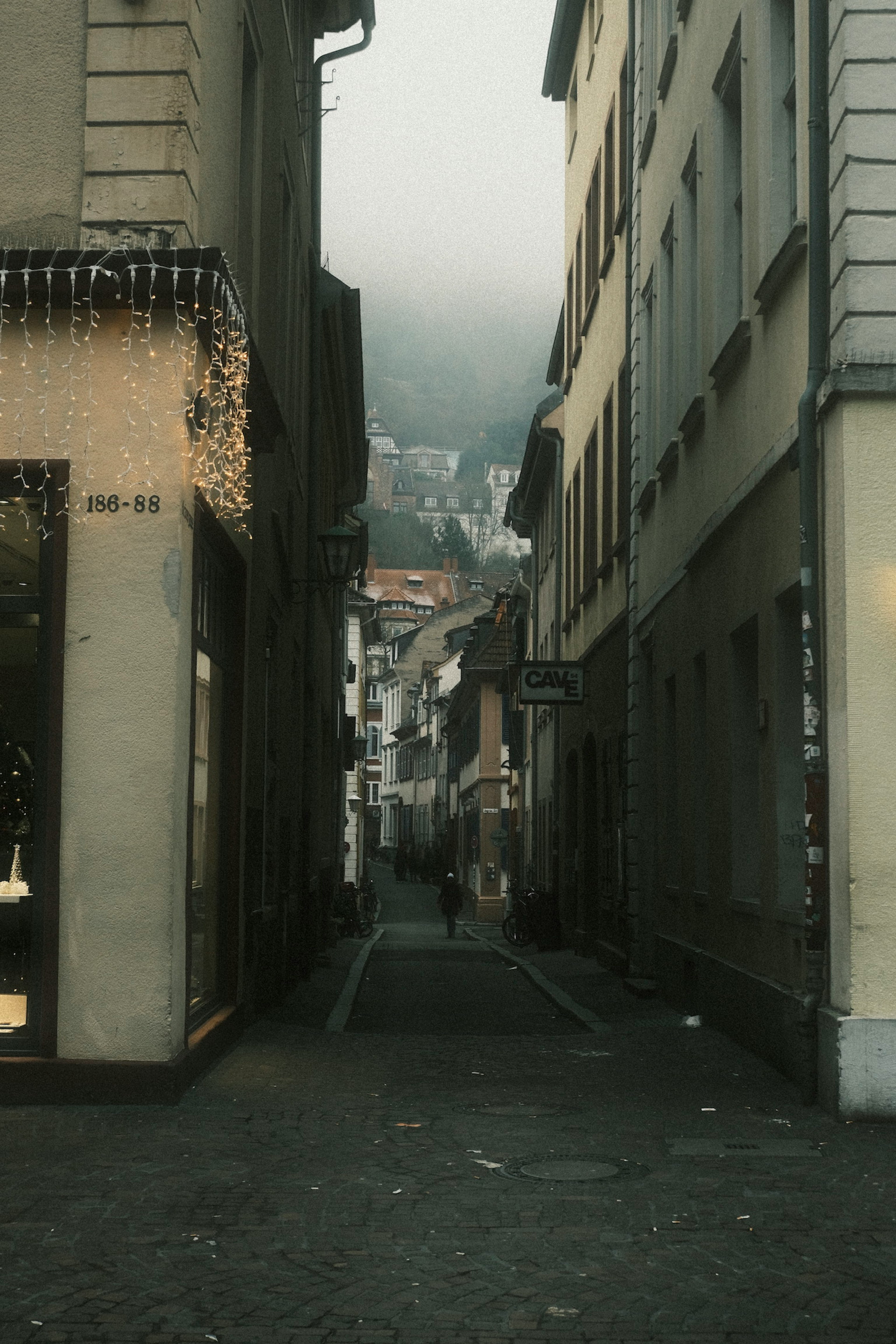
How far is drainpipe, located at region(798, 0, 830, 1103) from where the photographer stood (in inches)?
362

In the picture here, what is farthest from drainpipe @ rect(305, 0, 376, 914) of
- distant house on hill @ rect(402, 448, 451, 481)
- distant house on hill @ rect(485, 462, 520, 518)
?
distant house on hill @ rect(402, 448, 451, 481)

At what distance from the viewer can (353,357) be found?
26.0 meters

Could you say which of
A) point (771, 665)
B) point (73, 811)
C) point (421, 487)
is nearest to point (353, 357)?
point (771, 665)

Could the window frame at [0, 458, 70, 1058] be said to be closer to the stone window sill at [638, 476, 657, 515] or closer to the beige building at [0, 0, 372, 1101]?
the beige building at [0, 0, 372, 1101]

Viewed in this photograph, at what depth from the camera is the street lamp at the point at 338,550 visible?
16.2 m

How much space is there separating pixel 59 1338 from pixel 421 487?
562 ft

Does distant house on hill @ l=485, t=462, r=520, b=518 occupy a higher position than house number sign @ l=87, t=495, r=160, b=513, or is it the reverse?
distant house on hill @ l=485, t=462, r=520, b=518

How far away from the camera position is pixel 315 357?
19359mm

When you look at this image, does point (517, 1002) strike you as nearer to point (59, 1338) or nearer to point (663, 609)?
point (663, 609)

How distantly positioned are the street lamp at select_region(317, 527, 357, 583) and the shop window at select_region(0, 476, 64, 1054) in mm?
6955

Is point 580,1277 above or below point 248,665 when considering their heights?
below

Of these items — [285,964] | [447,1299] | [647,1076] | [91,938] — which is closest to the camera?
[447,1299]

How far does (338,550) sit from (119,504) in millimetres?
7561

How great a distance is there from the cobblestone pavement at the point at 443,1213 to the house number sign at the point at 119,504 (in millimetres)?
3140
